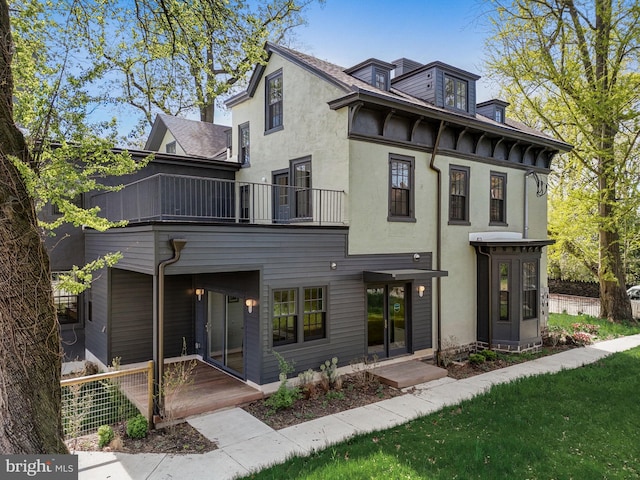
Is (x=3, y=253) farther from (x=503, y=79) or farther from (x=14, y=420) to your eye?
(x=503, y=79)

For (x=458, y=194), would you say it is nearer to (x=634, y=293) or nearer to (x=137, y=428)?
(x=137, y=428)

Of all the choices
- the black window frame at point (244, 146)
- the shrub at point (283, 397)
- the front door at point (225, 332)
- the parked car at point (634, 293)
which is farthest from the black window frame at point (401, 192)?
the parked car at point (634, 293)

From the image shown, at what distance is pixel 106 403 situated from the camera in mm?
7055

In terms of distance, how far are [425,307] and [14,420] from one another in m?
9.14

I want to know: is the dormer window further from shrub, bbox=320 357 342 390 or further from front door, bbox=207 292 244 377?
shrub, bbox=320 357 342 390

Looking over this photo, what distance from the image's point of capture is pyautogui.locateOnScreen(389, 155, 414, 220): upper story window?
34.3 ft

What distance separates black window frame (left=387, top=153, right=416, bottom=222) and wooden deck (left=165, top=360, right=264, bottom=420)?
530 centimetres

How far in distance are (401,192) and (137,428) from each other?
779cm

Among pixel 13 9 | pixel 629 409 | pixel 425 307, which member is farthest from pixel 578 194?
pixel 13 9

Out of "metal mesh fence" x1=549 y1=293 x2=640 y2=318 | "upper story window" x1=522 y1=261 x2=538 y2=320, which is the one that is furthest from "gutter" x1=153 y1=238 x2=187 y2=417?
"metal mesh fence" x1=549 y1=293 x2=640 y2=318

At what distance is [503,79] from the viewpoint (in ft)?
52.9

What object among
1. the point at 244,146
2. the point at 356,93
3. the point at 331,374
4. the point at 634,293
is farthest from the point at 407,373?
the point at 634,293

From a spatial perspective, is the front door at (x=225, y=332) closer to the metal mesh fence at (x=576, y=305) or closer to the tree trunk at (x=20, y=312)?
the tree trunk at (x=20, y=312)

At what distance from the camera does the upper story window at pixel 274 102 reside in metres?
11.7
